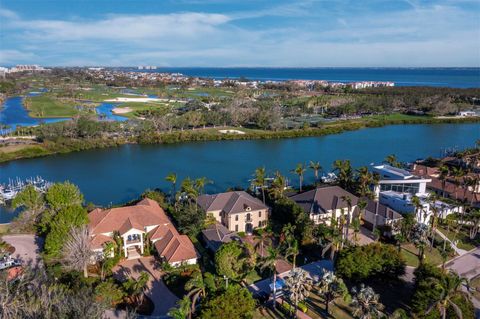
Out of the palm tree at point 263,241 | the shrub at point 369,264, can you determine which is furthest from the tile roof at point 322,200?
the shrub at point 369,264

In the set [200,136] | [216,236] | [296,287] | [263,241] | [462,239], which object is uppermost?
[200,136]

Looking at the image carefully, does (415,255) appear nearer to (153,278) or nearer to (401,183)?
(401,183)

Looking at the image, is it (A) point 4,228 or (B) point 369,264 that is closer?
(B) point 369,264

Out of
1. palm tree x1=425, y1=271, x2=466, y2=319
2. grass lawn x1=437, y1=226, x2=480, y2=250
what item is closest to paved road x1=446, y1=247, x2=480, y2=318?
grass lawn x1=437, y1=226, x2=480, y2=250

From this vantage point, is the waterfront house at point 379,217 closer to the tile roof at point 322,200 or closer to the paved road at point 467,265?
the tile roof at point 322,200

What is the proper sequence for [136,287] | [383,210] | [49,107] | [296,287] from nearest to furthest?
[296,287], [136,287], [383,210], [49,107]

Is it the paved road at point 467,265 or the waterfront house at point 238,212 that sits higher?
the waterfront house at point 238,212

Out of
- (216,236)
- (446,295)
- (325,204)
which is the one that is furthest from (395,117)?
(446,295)
